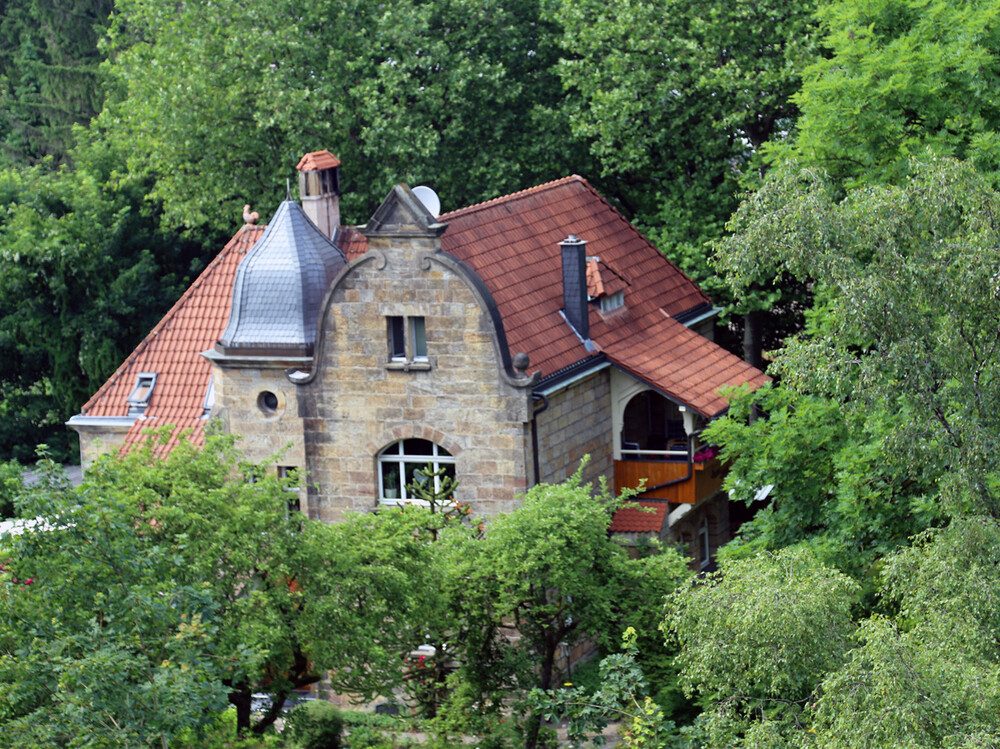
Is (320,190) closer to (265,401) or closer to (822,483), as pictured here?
(265,401)

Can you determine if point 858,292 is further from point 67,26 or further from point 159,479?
point 67,26

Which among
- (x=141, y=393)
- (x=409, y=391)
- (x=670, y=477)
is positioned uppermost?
(x=141, y=393)

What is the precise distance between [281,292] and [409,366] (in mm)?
3772

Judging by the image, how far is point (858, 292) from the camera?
63.2 ft

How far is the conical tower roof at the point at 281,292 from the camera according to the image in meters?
33.9

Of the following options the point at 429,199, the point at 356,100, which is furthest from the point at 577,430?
the point at 356,100

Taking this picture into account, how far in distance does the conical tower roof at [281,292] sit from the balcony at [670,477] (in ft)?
25.8

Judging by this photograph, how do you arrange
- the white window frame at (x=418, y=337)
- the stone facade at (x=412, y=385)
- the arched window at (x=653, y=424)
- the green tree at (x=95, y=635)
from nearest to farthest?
the green tree at (x=95, y=635) < the stone facade at (x=412, y=385) < the white window frame at (x=418, y=337) < the arched window at (x=653, y=424)

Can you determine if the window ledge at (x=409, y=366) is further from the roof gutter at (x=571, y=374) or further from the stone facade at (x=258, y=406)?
the stone facade at (x=258, y=406)

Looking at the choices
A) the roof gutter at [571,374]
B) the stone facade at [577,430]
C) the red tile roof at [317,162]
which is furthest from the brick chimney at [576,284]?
the red tile roof at [317,162]

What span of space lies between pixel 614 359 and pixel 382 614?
39.2 ft

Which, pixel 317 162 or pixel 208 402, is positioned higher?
pixel 317 162

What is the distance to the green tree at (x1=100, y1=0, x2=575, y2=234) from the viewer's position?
44.7m

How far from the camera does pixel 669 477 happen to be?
115ft
